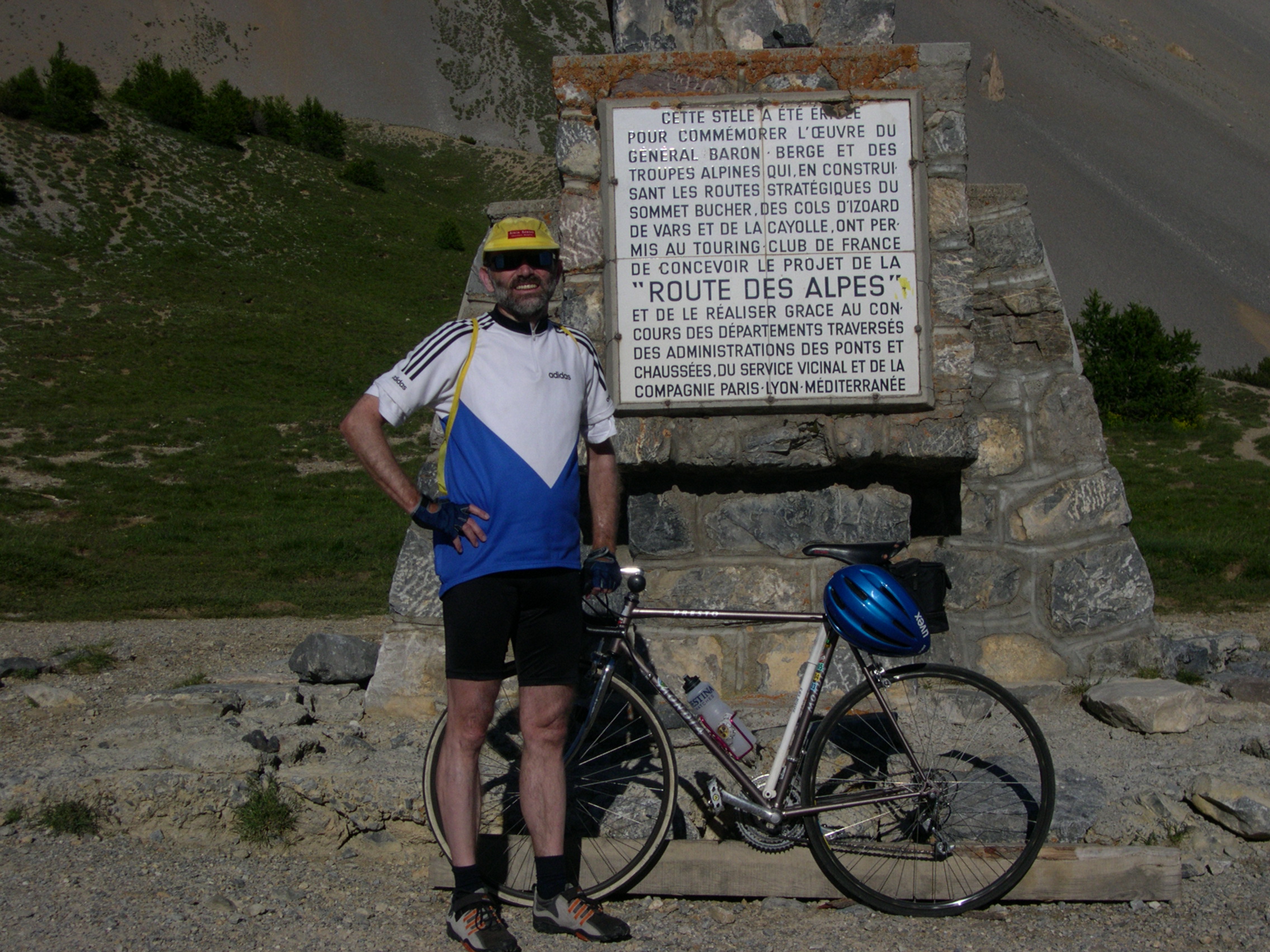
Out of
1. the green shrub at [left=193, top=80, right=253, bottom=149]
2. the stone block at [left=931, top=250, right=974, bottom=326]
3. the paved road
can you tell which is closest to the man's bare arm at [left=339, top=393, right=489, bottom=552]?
the stone block at [left=931, top=250, right=974, bottom=326]

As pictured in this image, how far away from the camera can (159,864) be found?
325 centimetres

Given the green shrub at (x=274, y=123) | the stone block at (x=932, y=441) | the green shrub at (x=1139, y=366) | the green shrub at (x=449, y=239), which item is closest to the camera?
the stone block at (x=932, y=441)

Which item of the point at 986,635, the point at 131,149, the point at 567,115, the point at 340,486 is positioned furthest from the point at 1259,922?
the point at 131,149

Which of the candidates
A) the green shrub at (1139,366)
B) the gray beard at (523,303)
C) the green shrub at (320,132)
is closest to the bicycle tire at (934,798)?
the gray beard at (523,303)

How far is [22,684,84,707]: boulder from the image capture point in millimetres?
4867

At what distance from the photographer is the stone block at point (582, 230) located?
4387 millimetres

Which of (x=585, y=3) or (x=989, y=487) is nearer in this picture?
(x=989, y=487)

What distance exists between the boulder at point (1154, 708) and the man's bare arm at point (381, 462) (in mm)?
2687

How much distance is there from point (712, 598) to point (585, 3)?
11037 cm

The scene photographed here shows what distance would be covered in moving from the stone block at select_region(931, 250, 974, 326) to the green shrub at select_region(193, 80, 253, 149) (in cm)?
5543

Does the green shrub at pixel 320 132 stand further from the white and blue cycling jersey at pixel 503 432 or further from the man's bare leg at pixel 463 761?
the man's bare leg at pixel 463 761

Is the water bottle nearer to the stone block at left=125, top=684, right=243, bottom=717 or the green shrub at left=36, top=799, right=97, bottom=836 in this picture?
the green shrub at left=36, top=799, right=97, bottom=836

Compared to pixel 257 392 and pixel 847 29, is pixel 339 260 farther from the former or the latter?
pixel 847 29

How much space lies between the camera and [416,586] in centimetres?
445
